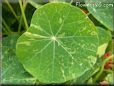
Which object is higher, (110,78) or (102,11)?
(102,11)

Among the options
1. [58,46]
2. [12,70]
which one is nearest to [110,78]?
[58,46]

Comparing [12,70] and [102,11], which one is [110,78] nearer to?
[102,11]

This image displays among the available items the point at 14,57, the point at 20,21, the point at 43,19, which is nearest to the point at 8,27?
the point at 20,21

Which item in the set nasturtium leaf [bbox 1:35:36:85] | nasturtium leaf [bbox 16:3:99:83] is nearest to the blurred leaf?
nasturtium leaf [bbox 16:3:99:83]

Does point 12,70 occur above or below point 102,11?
below

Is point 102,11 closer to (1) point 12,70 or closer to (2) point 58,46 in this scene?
(2) point 58,46

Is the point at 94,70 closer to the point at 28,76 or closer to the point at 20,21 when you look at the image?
the point at 28,76
